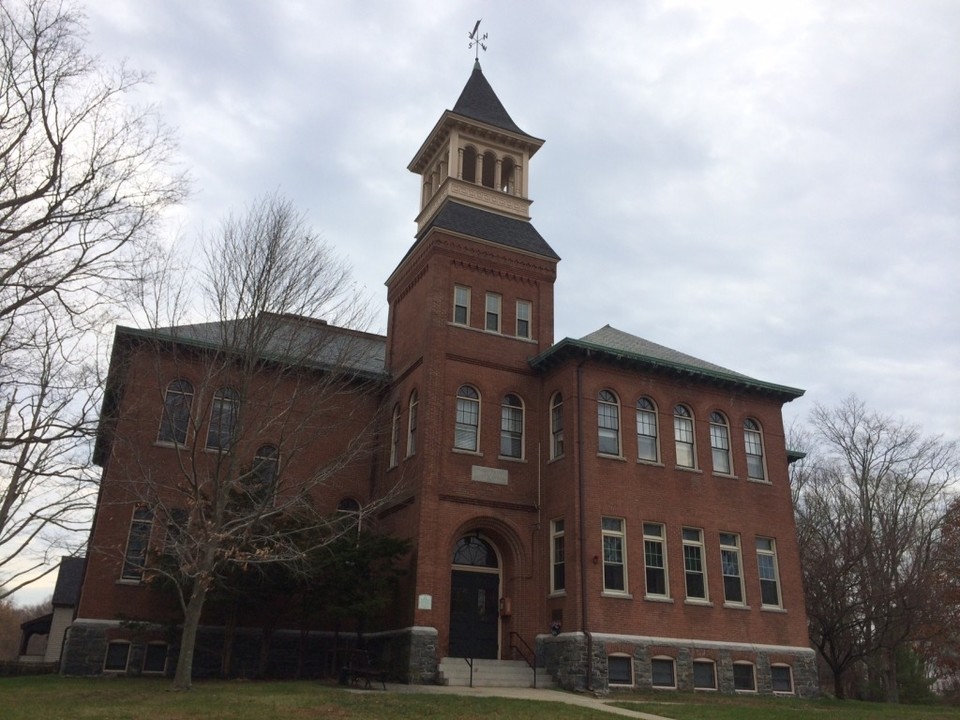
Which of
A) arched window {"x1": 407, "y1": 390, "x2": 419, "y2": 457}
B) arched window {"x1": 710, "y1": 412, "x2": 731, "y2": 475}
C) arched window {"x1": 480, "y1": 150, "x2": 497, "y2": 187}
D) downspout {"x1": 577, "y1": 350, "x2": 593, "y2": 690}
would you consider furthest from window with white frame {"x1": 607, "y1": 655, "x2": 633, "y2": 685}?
arched window {"x1": 480, "y1": 150, "x2": 497, "y2": 187}

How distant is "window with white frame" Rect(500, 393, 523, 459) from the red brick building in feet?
0.15

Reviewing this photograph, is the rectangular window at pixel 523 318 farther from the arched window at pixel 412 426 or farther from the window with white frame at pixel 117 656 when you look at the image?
the window with white frame at pixel 117 656

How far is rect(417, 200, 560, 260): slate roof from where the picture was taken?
26.3 meters

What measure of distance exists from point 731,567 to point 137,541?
1769 cm

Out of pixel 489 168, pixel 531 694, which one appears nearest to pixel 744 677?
pixel 531 694

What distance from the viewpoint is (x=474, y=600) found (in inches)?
894

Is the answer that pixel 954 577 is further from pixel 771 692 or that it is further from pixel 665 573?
pixel 665 573

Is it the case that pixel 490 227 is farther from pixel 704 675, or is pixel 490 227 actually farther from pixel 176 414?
pixel 704 675

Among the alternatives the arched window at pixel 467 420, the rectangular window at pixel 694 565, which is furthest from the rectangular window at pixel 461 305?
the rectangular window at pixel 694 565

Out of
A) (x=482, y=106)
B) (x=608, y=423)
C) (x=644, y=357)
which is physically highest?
(x=482, y=106)

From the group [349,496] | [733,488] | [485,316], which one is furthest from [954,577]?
[349,496]

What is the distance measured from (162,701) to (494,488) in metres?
11.4

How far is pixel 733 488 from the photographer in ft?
81.2

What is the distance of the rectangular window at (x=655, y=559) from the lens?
22.3 m
